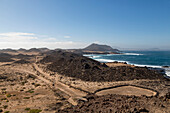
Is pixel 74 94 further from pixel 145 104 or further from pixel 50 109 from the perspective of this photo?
pixel 145 104

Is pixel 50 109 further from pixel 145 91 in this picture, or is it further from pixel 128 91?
pixel 145 91

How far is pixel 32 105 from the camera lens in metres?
19.5

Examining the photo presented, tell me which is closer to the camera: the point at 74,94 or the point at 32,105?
the point at 32,105

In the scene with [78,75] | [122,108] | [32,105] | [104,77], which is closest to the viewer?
[122,108]

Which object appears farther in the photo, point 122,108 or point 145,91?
point 145,91

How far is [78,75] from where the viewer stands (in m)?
40.4

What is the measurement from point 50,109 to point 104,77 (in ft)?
73.6

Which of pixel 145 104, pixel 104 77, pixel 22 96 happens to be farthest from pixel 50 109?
pixel 104 77

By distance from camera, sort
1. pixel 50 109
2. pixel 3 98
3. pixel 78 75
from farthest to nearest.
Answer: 1. pixel 78 75
2. pixel 3 98
3. pixel 50 109

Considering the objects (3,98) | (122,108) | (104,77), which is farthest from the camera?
(104,77)

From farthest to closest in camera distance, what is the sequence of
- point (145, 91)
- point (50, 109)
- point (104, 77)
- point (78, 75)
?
point (78, 75) → point (104, 77) → point (145, 91) → point (50, 109)

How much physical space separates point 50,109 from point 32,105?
12.0 feet

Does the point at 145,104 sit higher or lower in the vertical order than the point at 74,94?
higher

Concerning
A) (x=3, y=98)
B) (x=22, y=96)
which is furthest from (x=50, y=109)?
(x=3, y=98)
